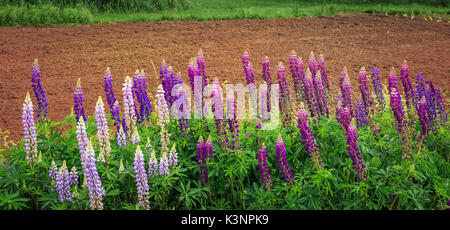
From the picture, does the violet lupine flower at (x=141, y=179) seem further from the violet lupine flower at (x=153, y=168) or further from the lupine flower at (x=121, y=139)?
the lupine flower at (x=121, y=139)

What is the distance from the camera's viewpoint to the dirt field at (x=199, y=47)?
8.79 metres

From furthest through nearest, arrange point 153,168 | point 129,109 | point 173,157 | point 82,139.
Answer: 1. point 129,109
2. point 173,157
3. point 153,168
4. point 82,139

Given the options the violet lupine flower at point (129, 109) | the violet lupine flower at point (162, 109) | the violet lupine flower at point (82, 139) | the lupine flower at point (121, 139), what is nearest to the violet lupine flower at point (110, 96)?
the violet lupine flower at point (129, 109)

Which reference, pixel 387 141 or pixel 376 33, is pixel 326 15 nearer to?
pixel 376 33

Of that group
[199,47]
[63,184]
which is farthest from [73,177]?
[199,47]

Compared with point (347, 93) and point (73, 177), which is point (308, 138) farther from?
point (73, 177)

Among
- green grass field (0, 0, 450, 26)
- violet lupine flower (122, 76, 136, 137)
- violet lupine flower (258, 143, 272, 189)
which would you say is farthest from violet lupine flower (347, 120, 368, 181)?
green grass field (0, 0, 450, 26)

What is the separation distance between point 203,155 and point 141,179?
0.56 m

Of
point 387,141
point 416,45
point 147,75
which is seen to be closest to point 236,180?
point 387,141

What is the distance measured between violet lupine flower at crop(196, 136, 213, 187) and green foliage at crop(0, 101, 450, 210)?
0.08 metres

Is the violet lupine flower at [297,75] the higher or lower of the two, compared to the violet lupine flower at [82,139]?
higher

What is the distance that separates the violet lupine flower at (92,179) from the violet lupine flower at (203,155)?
A: 0.83m

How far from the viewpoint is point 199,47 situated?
10.7m

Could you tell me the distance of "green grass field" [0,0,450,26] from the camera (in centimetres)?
1280
